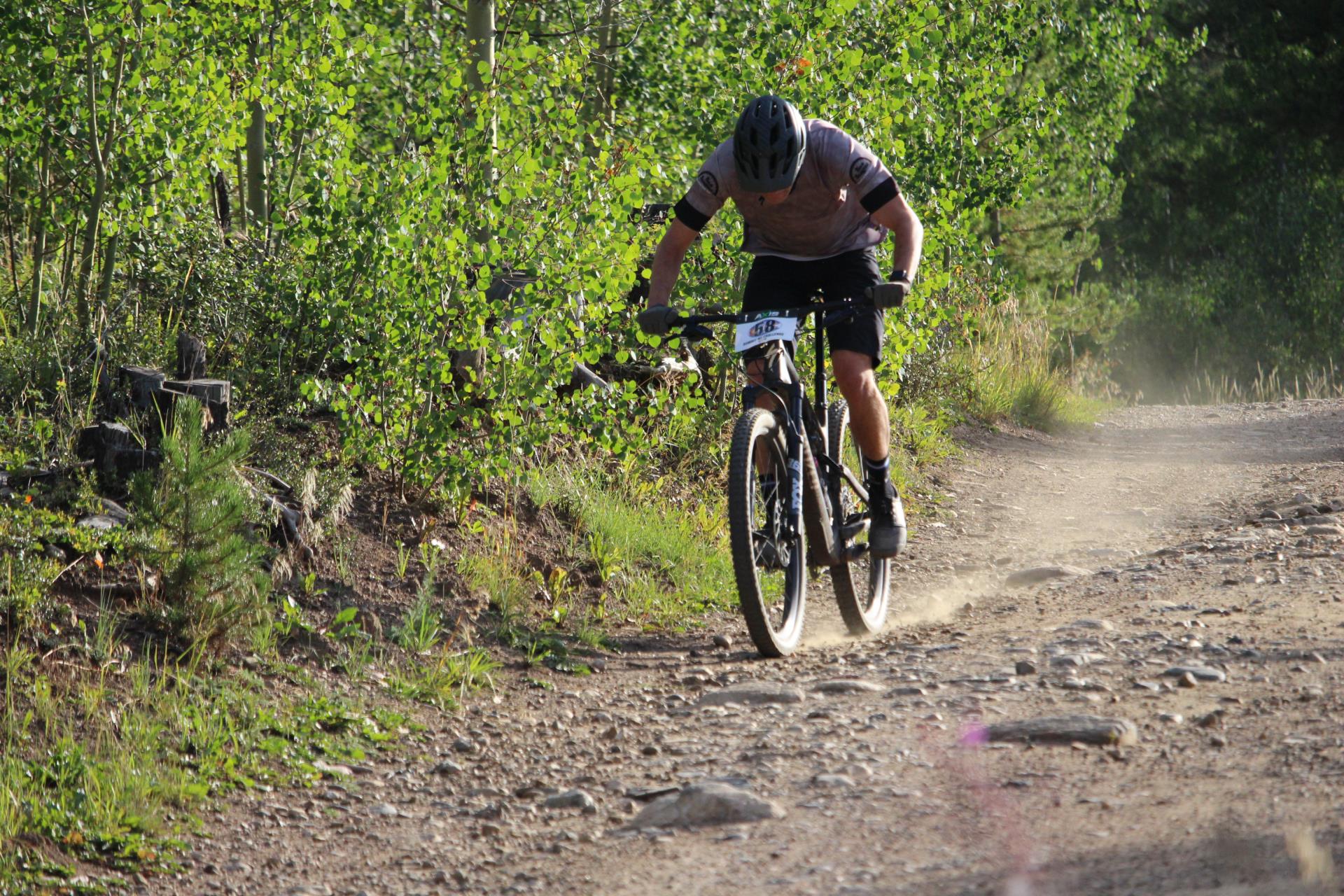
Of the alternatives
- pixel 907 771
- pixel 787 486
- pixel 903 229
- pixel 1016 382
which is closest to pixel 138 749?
pixel 907 771

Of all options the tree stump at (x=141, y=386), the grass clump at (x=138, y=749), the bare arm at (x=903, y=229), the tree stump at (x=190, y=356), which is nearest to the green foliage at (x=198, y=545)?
the grass clump at (x=138, y=749)

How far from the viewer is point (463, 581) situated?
5.68m

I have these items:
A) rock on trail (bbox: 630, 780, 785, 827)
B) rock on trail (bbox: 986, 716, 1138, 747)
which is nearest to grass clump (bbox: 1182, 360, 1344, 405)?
rock on trail (bbox: 986, 716, 1138, 747)

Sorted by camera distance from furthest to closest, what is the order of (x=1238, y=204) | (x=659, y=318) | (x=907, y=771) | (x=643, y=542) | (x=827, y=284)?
(x=1238, y=204), (x=643, y=542), (x=827, y=284), (x=659, y=318), (x=907, y=771)

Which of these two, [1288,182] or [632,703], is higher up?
[1288,182]

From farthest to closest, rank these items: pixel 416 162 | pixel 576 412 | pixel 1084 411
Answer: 1. pixel 1084 411
2. pixel 576 412
3. pixel 416 162

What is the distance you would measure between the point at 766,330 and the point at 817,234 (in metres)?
0.58

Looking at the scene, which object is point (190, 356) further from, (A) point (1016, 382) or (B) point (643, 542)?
(A) point (1016, 382)

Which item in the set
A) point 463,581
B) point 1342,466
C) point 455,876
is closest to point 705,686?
point 463,581

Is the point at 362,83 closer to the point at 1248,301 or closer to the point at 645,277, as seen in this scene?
the point at 645,277

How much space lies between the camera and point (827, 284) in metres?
5.47

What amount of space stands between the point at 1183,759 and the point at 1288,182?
27.1m

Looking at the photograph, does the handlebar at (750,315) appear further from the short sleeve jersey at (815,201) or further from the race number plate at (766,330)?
the short sleeve jersey at (815,201)

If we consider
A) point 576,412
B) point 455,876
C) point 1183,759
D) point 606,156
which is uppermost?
point 606,156
